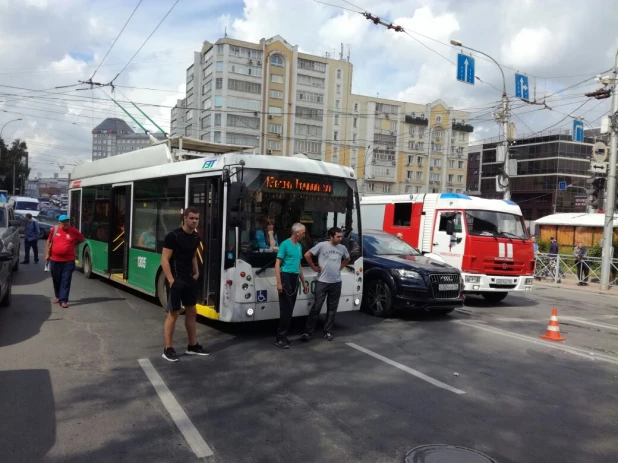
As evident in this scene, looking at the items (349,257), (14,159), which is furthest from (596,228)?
(14,159)

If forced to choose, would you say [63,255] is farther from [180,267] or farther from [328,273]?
[328,273]

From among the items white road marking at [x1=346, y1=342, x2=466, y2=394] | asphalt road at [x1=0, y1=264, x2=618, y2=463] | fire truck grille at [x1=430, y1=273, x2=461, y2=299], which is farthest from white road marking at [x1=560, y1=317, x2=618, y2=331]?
white road marking at [x1=346, y1=342, x2=466, y2=394]

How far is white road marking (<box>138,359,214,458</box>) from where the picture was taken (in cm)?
394

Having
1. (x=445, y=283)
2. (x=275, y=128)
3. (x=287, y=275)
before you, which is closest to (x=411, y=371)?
(x=287, y=275)

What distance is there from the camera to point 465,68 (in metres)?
19.4

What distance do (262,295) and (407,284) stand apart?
323 cm

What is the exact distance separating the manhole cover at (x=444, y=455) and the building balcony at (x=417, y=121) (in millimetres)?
76020

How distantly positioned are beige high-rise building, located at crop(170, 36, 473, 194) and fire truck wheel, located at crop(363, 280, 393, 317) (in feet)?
167

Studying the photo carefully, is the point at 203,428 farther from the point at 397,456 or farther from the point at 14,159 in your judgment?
the point at 14,159

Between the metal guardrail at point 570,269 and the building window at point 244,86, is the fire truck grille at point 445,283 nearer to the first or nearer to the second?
the metal guardrail at point 570,269

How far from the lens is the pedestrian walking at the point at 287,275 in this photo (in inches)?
277

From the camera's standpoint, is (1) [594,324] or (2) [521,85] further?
(2) [521,85]

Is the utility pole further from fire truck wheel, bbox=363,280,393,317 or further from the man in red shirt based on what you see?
the man in red shirt

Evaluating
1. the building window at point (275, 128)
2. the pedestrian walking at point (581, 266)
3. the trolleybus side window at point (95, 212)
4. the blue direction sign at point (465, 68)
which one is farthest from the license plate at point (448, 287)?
the building window at point (275, 128)
